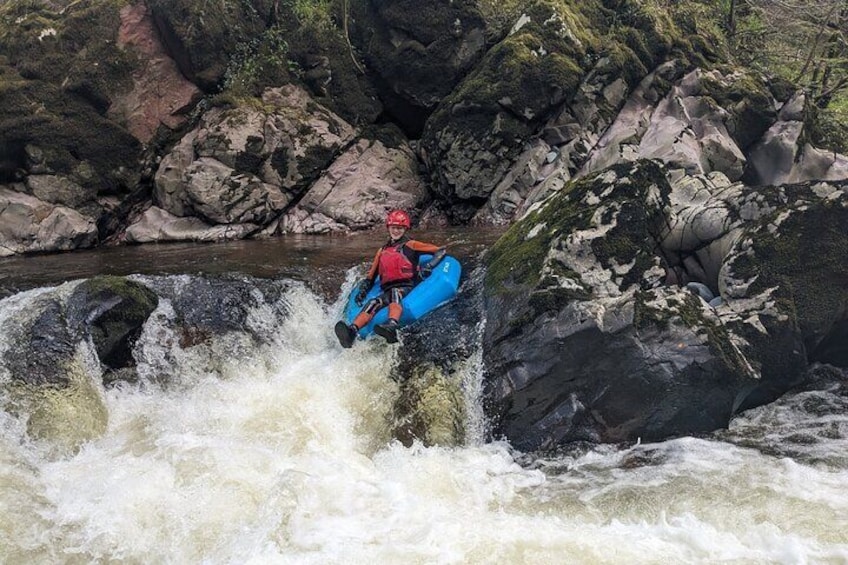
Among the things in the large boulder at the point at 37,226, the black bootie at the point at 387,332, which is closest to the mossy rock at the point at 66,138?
the large boulder at the point at 37,226

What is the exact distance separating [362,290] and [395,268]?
53 cm

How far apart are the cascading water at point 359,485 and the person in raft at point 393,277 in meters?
0.39

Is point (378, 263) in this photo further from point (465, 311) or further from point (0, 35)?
point (0, 35)

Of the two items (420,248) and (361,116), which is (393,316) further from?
(361,116)

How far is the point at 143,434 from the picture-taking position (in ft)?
16.8

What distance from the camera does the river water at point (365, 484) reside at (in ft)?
11.7

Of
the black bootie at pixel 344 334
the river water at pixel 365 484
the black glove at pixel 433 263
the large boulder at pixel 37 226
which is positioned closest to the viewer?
the river water at pixel 365 484

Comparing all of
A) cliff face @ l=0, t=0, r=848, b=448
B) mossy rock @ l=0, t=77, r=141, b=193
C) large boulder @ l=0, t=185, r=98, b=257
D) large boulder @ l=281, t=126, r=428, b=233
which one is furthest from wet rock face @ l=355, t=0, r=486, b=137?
large boulder @ l=0, t=185, r=98, b=257

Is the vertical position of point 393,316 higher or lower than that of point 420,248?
lower

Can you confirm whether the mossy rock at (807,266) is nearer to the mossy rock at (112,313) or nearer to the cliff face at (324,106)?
the cliff face at (324,106)

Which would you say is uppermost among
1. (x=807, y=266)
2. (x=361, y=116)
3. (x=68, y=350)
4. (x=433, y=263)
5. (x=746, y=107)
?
(x=746, y=107)

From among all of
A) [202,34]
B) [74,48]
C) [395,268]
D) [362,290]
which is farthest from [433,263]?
[74,48]

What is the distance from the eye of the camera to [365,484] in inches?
172

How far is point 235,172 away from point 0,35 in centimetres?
620
